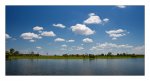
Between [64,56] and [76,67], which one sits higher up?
[64,56]

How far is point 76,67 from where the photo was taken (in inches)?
252

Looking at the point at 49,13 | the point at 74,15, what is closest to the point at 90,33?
the point at 74,15

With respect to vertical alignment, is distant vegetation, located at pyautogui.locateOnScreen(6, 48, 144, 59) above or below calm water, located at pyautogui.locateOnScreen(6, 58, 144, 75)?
above

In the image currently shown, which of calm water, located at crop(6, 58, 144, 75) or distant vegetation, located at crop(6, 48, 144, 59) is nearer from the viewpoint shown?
calm water, located at crop(6, 58, 144, 75)

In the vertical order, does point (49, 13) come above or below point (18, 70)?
above

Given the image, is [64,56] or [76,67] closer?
[76,67]

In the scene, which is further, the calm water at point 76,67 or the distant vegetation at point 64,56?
the distant vegetation at point 64,56

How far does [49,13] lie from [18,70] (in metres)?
1.37

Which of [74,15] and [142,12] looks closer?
[142,12]

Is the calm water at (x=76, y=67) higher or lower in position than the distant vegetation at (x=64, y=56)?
lower

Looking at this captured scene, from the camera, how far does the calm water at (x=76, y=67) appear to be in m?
5.93

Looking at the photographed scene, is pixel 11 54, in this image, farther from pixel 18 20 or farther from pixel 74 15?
pixel 74 15

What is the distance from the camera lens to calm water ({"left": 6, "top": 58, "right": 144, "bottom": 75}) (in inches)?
234
